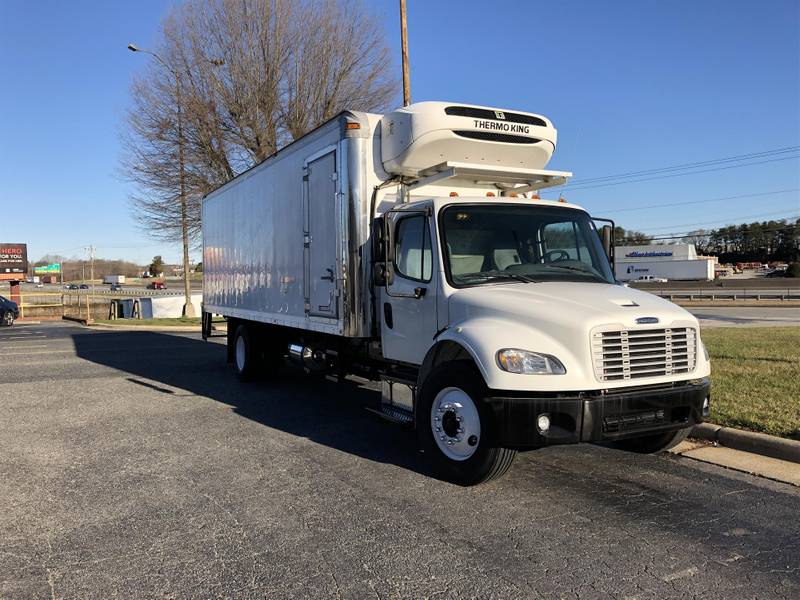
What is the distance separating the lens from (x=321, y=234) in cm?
726

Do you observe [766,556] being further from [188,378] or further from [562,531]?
[188,378]

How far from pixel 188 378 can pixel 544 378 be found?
784 cm

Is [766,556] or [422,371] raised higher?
[422,371]

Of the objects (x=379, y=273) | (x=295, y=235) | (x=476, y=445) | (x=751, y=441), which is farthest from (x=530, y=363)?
(x=295, y=235)

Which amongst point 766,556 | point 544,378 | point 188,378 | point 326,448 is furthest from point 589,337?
point 188,378

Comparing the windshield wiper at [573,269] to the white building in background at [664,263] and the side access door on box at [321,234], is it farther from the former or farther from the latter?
the white building in background at [664,263]

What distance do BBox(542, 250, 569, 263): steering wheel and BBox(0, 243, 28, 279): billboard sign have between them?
49.3 m

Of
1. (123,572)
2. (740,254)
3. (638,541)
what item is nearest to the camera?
(123,572)

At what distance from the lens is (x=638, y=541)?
383 centimetres

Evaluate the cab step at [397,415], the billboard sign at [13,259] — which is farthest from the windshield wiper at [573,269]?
the billboard sign at [13,259]

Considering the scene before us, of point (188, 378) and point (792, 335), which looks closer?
point (188, 378)

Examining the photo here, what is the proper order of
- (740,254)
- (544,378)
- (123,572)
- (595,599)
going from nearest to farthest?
(595,599) < (123,572) < (544,378) < (740,254)

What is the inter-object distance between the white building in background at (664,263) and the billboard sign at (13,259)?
5593 cm

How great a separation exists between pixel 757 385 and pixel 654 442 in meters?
3.05
